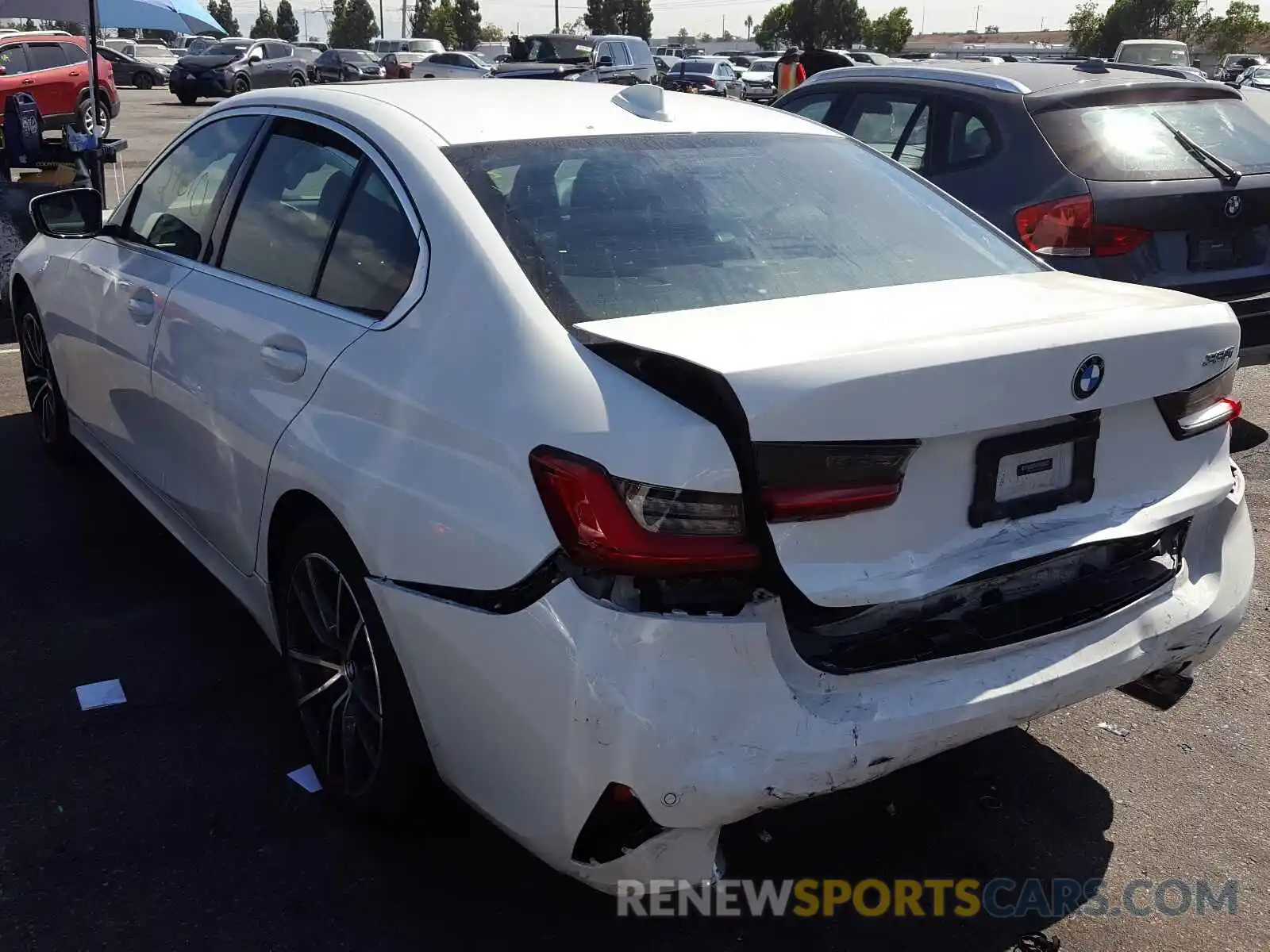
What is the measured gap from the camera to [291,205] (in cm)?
338

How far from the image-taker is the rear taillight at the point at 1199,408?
2648 mm

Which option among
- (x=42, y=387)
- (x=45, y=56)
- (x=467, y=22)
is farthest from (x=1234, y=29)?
(x=42, y=387)

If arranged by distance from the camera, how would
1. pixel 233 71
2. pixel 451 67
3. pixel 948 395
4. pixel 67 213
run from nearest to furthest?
1. pixel 948 395
2. pixel 67 213
3. pixel 451 67
4. pixel 233 71

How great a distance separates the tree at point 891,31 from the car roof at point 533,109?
8367 cm

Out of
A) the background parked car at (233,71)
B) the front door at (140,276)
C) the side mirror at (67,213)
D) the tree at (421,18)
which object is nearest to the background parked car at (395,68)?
the background parked car at (233,71)

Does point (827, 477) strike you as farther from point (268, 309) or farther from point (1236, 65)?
point (1236, 65)

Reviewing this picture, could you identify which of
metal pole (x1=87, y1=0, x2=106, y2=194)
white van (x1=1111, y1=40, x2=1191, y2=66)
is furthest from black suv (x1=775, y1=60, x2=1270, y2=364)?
white van (x1=1111, y1=40, x2=1191, y2=66)

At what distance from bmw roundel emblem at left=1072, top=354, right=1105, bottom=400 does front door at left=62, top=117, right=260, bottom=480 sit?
7.99 ft

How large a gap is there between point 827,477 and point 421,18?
92.4 metres

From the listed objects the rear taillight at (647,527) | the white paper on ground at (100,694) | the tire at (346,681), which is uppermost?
the rear taillight at (647,527)

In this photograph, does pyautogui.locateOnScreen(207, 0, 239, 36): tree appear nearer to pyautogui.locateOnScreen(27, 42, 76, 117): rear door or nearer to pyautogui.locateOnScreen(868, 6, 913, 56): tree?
pyautogui.locateOnScreen(868, 6, 913, 56): tree

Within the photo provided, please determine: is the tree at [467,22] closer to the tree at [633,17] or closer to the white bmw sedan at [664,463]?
the tree at [633,17]

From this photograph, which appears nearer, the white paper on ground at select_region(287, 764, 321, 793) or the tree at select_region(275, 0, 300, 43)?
the white paper on ground at select_region(287, 764, 321, 793)

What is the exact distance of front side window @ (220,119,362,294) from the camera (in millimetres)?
3176
